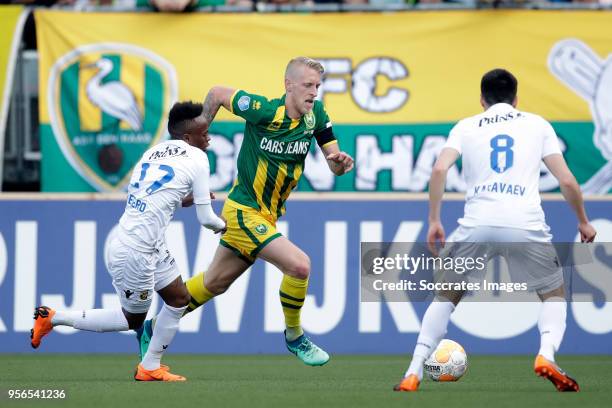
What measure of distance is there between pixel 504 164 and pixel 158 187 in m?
2.34

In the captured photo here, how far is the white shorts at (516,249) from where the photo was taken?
25.9 ft

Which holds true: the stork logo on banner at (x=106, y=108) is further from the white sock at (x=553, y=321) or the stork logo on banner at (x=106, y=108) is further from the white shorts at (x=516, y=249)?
the white sock at (x=553, y=321)

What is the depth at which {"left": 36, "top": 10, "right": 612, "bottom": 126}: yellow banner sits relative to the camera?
13.1 meters

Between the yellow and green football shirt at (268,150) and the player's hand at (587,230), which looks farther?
the yellow and green football shirt at (268,150)

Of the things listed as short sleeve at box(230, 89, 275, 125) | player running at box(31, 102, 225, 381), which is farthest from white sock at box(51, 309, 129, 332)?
short sleeve at box(230, 89, 275, 125)

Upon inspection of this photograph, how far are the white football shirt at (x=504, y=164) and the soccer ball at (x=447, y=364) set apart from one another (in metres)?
1.24

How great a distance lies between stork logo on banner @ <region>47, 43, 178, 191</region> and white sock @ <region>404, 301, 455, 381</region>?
18.5 feet

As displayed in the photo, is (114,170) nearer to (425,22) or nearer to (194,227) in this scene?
(194,227)

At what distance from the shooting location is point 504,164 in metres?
7.94

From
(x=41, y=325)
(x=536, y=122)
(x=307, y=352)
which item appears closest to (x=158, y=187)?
(x=41, y=325)

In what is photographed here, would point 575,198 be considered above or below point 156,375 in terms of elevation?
above

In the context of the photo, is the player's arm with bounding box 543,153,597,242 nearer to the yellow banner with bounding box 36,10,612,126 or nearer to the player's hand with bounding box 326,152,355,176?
the player's hand with bounding box 326,152,355,176

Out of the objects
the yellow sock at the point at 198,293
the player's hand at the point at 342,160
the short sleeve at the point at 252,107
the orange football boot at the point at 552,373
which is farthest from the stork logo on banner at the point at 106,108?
the orange football boot at the point at 552,373

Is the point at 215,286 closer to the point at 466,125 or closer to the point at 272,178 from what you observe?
the point at 272,178
